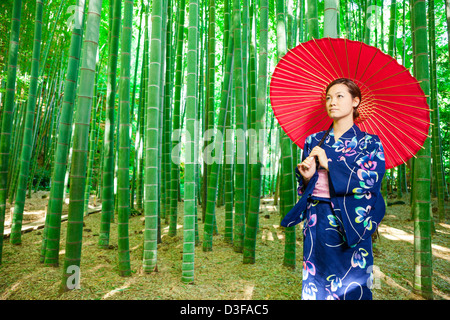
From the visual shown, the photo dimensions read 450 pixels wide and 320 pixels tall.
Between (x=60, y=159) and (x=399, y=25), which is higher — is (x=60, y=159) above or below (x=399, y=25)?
below

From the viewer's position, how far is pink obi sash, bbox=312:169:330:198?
1.17m

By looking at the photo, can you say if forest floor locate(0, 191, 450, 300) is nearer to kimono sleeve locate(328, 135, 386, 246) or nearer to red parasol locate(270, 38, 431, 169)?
kimono sleeve locate(328, 135, 386, 246)

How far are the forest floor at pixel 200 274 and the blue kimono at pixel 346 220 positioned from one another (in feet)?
2.76

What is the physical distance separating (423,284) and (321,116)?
1.40m

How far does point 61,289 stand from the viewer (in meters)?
1.69

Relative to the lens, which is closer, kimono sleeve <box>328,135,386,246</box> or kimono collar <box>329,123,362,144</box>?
kimono sleeve <box>328,135,386,246</box>

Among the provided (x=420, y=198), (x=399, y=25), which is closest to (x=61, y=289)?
(x=420, y=198)

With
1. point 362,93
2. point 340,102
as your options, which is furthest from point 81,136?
point 362,93

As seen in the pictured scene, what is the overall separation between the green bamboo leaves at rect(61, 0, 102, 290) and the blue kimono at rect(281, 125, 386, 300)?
129 centimetres

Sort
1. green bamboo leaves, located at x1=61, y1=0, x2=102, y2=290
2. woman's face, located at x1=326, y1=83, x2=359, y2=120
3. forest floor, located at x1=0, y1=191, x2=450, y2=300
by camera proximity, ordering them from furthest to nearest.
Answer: forest floor, located at x1=0, y1=191, x2=450, y2=300
green bamboo leaves, located at x1=61, y1=0, x2=102, y2=290
woman's face, located at x1=326, y1=83, x2=359, y2=120

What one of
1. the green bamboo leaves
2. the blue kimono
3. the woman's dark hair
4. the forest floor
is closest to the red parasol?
the woman's dark hair

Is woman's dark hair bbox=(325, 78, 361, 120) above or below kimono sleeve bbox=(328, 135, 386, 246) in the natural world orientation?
above
